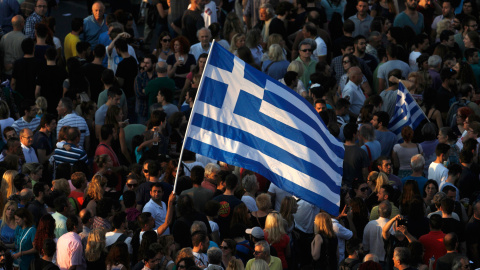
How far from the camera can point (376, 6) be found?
20.9 metres

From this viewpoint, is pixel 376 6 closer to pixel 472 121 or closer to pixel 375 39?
pixel 375 39

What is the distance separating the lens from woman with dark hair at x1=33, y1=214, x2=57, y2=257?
35.8 feet

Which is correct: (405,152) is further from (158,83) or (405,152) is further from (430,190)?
(158,83)

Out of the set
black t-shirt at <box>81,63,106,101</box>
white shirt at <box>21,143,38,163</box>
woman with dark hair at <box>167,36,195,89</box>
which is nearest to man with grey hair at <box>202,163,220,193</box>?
white shirt at <box>21,143,38,163</box>

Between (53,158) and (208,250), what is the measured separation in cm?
439

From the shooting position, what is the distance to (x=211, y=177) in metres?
12.8

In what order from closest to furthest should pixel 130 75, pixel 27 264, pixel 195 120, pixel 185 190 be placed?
pixel 195 120 → pixel 27 264 → pixel 185 190 → pixel 130 75

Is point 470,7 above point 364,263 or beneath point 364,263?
beneath

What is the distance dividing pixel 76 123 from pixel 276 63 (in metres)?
4.00

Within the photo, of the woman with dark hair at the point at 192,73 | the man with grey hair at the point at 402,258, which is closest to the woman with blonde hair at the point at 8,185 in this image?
the woman with dark hair at the point at 192,73

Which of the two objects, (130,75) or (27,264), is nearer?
(27,264)

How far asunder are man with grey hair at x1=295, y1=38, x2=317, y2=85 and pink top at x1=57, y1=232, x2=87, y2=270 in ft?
22.8

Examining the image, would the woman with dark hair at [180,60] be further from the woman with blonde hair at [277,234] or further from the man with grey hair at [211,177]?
the woman with blonde hair at [277,234]

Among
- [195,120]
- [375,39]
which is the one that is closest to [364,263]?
[195,120]
